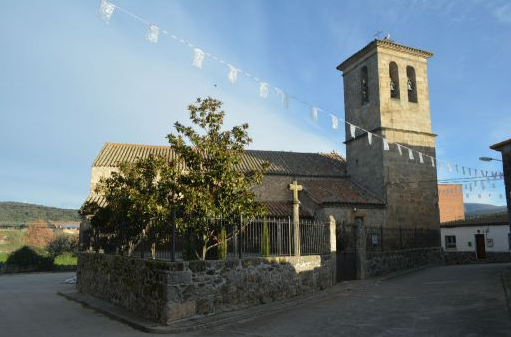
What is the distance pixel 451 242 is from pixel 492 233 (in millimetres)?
3791

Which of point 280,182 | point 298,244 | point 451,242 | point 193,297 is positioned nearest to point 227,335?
point 193,297

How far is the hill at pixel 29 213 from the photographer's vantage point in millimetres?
74000

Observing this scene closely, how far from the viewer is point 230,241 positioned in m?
10.8

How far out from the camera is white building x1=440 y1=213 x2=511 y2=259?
27.8 meters

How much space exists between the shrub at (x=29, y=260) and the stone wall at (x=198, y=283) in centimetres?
2149

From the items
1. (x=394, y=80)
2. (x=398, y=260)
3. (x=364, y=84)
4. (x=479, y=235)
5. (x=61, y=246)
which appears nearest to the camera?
(x=398, y=260)

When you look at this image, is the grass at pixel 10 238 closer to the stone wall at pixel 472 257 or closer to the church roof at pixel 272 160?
the church roof at pixel 272 160

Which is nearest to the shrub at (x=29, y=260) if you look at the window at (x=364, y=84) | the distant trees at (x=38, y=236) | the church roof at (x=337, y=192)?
the distant trees at (x=38, y=236)

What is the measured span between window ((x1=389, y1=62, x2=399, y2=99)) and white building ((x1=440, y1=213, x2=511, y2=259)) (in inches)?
515

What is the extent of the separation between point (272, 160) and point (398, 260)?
31.2 ft

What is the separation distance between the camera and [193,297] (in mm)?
8781

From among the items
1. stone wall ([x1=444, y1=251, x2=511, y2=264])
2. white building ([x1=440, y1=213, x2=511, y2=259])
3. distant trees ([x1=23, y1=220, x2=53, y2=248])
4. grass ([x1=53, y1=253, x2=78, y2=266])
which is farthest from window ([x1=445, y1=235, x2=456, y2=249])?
distant trees ([x1=23, y1=220, x2=53, y2=248])

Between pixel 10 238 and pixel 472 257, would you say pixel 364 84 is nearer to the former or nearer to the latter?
pixel 472 257

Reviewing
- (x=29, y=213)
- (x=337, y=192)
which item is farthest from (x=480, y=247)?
(x=29, y=213)
